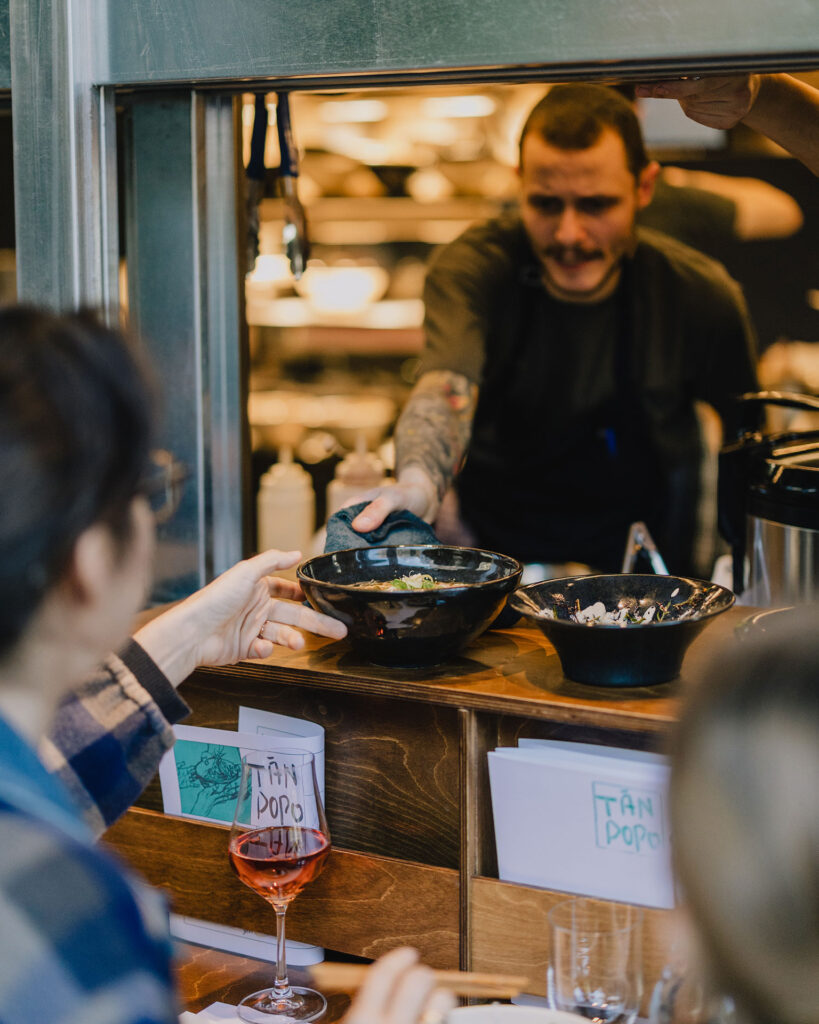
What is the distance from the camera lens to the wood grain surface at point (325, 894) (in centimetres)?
128

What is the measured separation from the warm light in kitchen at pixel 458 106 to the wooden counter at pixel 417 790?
3.18m

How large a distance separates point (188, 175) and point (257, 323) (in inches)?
122

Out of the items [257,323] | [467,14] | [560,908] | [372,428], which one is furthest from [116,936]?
[257,323]

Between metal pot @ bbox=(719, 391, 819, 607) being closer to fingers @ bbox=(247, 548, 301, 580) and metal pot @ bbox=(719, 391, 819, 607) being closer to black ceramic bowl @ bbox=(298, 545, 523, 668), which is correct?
black ceramic bowl @ bbox=(298, 545, 523, 668)

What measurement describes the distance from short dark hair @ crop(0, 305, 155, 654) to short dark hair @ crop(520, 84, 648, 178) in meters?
1.93

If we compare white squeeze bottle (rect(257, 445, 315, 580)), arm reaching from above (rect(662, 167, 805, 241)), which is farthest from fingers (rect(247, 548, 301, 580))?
arm reaching from above (rect(662, 167, 805, 241))

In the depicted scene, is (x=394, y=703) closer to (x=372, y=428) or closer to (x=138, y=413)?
(x=138, y=413)

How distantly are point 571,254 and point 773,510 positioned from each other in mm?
1204

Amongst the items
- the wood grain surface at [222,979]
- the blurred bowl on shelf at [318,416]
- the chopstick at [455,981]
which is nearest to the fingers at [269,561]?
the wood grain surface at [222,979]

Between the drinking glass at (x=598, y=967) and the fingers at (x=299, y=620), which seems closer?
the drinking glass at (x=598, y=967)

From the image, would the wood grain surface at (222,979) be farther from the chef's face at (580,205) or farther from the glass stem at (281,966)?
the chef's face at (580,205)

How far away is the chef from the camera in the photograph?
2533mm

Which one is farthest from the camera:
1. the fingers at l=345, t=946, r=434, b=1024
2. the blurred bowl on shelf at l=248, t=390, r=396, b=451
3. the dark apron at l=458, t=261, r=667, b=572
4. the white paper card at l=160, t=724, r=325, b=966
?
the blurred bowl on shelf at l=248, t=390, r=396, b=451

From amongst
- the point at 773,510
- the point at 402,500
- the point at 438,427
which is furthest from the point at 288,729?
the point at 438,427
